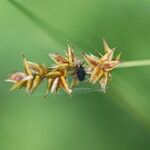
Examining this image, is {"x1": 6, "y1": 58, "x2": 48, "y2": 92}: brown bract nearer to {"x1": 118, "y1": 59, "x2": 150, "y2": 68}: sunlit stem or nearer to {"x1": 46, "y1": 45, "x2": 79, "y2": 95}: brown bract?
{"x1": 46, "y1": 45, "x2": 79, "y2": 95}: brown bract

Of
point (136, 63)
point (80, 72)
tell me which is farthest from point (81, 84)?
point (136, 63)

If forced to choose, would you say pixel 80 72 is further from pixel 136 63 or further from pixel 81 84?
pixel 136 63

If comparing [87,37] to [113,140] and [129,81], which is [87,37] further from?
[113,140]

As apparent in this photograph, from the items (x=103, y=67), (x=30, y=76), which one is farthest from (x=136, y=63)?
(x=30, y=76)

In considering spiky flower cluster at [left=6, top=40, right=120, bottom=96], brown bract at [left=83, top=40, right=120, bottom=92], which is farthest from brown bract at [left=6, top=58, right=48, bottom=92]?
brown bract at [left=83, top=40, right=120, bottom=92]

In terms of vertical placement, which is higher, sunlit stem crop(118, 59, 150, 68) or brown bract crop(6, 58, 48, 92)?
brown bract crop(6, 58, 48, 92)

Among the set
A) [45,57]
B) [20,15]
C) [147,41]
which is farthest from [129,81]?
[20,15]

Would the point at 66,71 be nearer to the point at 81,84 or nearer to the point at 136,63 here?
the point at 81,84
